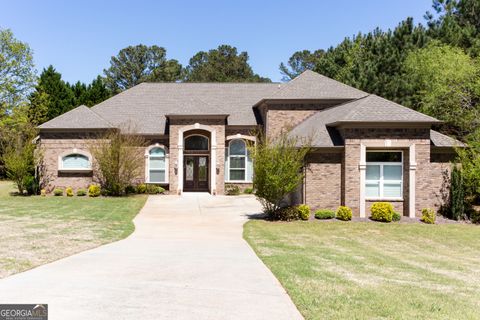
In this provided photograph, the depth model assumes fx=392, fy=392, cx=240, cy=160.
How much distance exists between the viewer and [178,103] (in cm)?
3127

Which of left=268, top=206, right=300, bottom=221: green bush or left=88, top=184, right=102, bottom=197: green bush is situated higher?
left=88, top=184, right=102, bottom=197: green bush

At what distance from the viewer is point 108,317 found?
204 inches

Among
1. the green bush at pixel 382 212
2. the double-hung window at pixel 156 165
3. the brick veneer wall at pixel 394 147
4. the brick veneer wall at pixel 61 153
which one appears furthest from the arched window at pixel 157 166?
the green bush at pixel 382 212

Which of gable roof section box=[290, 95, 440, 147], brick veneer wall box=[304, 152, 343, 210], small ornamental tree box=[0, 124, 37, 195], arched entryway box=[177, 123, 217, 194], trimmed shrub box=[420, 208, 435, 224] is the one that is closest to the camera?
trimmed shrub box=[420, 208, 435, 224]

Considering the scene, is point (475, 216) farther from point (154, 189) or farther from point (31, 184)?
point (31, 184)

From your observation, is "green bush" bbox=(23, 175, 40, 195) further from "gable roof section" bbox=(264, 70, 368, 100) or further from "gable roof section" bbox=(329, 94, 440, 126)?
"gable roof section" bbox=(329, 94, 440, 126)

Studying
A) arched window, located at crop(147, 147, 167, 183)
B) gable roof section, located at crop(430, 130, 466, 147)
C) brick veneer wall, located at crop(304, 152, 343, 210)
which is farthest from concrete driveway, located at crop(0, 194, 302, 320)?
arched window, located at crop(147, 147, 167, 183)

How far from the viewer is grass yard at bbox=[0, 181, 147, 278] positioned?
9242 mm

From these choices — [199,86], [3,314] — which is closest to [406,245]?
[3,314]

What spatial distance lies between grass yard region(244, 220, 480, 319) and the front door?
507 inches

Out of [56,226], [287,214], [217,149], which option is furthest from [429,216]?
[56,226]

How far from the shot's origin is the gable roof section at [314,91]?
87.8 feet

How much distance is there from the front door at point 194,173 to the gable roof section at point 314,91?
22.9ft

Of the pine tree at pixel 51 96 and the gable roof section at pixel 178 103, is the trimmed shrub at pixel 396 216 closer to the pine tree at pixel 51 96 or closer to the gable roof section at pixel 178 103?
the gable roof section at pixel 178 103
